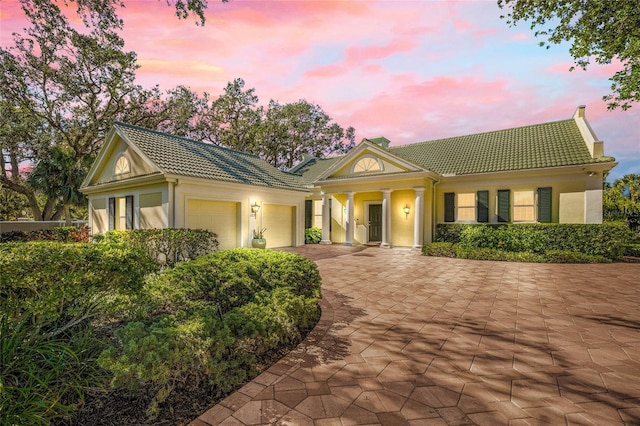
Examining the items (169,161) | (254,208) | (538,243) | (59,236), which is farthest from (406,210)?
(59,236)

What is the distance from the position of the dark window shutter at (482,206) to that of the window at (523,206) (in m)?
1.13

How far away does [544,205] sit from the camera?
12500 millimetres

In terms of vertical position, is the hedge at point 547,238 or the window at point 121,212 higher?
the window at point 121,212

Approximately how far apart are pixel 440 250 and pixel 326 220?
653 cm

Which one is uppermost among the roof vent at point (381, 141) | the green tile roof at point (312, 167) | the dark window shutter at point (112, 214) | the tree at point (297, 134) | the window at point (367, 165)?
the tree at point (297, 134)

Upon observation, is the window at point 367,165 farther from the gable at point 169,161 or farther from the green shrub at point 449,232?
the green shrub at point 449,232

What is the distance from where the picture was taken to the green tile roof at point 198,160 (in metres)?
11.1

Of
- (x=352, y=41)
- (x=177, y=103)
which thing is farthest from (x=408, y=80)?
(x=177, y=103)

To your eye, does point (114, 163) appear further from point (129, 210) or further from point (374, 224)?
point (374, 224)

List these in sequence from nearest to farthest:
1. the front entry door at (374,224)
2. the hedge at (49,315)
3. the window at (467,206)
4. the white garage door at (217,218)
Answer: the hedge at (49,315) < the white garage door at (217,218) < the window at (467,206) < the front entry door at (374,224)

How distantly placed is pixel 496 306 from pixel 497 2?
829 cm

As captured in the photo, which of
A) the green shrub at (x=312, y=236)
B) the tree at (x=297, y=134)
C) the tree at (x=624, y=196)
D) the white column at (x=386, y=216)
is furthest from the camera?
the tree at (x=297, y=134)

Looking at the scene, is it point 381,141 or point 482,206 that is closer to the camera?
point 482,206

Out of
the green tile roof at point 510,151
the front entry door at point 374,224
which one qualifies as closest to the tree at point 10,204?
the front entry door at point 374,224
